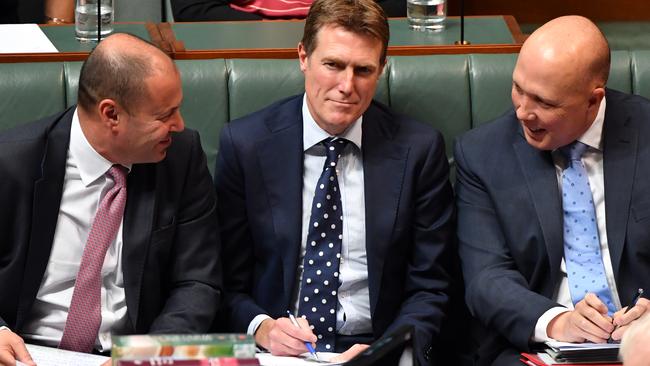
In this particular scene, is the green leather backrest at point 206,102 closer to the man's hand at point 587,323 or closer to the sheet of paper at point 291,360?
the sheet of paper at point 291,360

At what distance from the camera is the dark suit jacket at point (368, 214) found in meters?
2.95

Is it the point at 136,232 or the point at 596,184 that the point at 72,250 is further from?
the point at 596,184

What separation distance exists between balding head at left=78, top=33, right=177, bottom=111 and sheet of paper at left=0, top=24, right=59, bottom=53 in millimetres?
681

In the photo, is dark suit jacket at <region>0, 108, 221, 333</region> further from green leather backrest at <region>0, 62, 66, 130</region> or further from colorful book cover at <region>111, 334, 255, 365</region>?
colorful book cover at <region>111, 334, 255, 365</region>

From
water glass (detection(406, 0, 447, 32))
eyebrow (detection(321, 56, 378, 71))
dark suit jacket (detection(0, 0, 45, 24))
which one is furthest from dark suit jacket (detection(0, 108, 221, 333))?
dark suit jacket (detection(0, 0, 45, 24))

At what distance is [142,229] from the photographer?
9.00 feet

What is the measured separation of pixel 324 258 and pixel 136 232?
17.7 inches

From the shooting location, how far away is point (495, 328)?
9.54ft

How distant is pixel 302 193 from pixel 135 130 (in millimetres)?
480

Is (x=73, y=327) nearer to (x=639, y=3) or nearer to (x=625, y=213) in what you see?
(x=625, y=213)

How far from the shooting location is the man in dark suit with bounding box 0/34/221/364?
8.71 ft

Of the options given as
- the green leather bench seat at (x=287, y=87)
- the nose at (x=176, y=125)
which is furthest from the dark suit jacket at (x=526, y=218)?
the nose at (x=176, y=125)

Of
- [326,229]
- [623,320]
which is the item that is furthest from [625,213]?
[326,229]

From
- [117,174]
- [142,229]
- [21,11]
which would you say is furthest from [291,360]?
[21,11]
